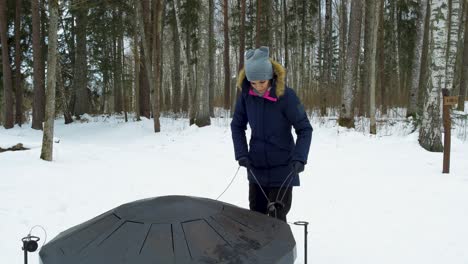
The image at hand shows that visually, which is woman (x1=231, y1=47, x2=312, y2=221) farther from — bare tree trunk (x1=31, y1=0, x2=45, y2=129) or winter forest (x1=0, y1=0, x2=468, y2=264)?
bare tree trunk (x1=31, y1=0, x2=45, y2=129)

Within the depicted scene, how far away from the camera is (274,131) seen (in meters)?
2.80

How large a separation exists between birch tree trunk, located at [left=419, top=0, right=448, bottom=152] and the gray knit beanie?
260 inches

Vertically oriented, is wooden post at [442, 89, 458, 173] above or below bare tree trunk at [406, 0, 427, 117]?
below

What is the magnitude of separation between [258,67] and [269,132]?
49cm

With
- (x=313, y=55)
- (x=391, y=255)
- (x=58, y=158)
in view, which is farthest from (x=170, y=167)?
(x=313, y=55)

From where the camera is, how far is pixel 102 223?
2.03m

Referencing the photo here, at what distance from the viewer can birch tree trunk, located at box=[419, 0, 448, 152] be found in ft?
26.2

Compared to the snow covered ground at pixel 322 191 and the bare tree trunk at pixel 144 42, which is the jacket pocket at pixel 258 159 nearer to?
the snow covered ground at pixel 322 191

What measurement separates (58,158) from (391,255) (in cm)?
593

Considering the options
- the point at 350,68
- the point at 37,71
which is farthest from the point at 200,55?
the point at 37,71

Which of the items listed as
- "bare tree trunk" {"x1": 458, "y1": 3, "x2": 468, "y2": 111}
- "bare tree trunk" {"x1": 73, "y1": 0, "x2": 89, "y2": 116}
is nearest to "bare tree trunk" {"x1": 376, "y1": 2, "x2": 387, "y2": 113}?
"bare tree trunk" {"x1": 458, "y1": 3, "x2": 468, "y2": 111}

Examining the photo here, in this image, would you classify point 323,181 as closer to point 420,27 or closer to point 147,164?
point 147,164

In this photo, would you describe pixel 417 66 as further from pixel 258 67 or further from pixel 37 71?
pixel 37 71

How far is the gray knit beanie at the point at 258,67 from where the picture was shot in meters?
2.58
